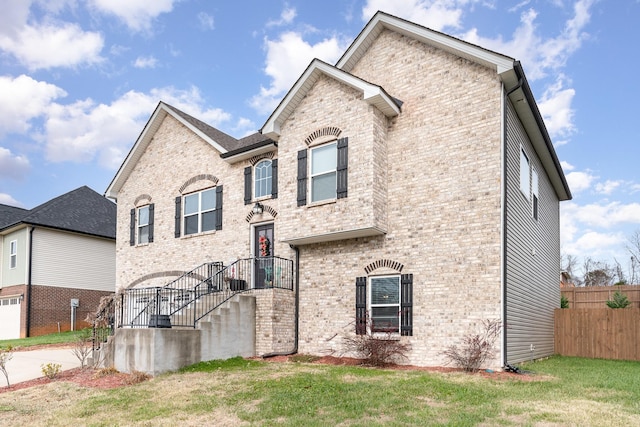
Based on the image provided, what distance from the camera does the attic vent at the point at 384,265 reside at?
1243 centimetres

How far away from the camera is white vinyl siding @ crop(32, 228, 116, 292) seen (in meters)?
24.6

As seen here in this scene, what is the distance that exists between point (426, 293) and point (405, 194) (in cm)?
244

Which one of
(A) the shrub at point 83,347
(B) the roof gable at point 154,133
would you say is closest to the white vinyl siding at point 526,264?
(B) the roof gable at point 154,133

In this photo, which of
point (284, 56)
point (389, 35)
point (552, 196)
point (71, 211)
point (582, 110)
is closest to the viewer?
point (389, 35)

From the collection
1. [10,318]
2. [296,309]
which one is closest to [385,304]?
[296,309]

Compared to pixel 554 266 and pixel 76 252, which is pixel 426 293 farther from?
pixel 76 252

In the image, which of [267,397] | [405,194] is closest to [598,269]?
[405,194]

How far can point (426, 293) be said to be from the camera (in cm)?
1191

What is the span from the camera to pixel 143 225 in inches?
757

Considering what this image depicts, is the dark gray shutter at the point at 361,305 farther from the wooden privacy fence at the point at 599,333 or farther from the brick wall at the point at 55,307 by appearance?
the brick wall at the point at 55,307

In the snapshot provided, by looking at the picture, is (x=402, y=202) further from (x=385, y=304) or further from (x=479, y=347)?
(x=479, y=347)

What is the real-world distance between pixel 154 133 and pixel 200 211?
3985mm

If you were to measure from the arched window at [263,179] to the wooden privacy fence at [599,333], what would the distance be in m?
9.91

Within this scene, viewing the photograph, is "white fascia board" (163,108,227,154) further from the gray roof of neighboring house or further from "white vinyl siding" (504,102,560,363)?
the gray roof of neighboring house
